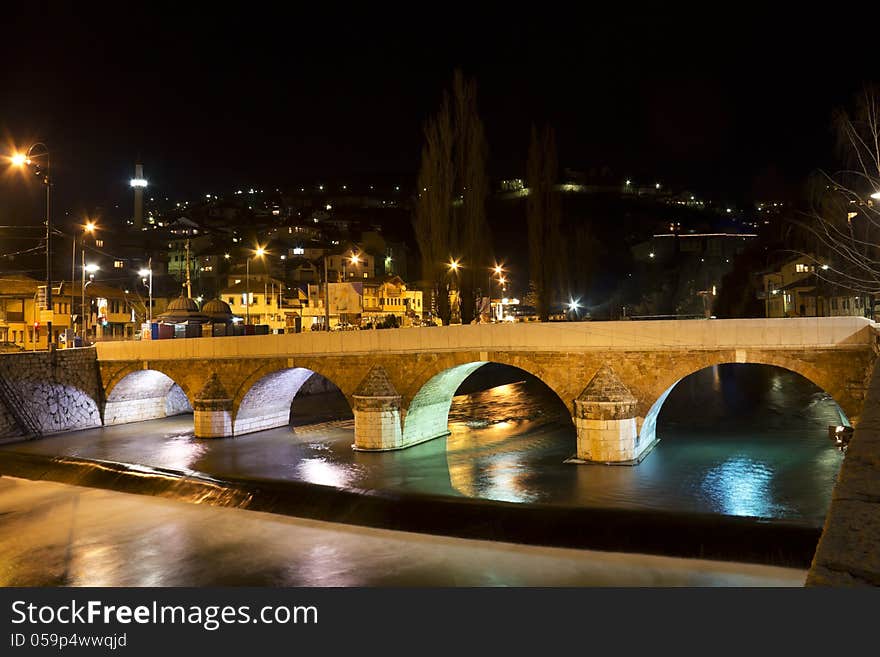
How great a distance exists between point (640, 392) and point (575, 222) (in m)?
86.2

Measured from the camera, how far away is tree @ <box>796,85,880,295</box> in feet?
43.2

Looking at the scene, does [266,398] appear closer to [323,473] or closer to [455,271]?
→ [323,473]

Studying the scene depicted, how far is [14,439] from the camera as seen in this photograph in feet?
92.2

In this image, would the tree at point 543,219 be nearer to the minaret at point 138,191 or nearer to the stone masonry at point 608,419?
the stone masonry at point 608,419

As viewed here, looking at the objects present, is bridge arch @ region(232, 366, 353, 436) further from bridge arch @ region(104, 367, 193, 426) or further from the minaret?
the minaret

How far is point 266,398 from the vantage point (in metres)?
29.4

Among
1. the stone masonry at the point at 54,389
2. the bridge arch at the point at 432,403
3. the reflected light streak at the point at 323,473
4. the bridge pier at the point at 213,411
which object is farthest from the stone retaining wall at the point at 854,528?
the stone masonry at the point at 54,389

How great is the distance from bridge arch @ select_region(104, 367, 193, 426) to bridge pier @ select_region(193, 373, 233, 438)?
1.98m

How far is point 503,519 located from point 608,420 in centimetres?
593

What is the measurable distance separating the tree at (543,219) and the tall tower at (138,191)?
245ft

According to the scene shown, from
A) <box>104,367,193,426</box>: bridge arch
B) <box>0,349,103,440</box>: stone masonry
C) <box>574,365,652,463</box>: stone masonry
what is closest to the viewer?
<box>574,365,652,463</box>: stone masonry

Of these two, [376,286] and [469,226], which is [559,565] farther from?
[376,286]

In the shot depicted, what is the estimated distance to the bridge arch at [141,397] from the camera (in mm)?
31891

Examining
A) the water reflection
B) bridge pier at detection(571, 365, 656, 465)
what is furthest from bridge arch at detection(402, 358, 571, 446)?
the water reflection
